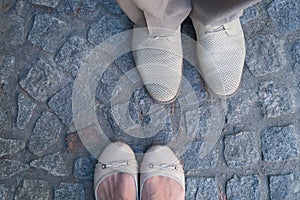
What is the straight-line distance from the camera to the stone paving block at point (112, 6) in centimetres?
151

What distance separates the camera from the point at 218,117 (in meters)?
1.48

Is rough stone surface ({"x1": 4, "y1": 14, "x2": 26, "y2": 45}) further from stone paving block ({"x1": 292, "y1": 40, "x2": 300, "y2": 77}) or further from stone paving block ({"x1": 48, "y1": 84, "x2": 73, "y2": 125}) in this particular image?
stone paving block ({"x1": 292, "y1": 40, "x2": 300, "y2": 77})

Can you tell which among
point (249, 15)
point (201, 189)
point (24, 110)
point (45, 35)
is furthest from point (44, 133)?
point (249, 15)

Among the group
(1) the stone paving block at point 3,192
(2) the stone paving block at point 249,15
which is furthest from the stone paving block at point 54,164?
(2) the stone paving block at point 249,15

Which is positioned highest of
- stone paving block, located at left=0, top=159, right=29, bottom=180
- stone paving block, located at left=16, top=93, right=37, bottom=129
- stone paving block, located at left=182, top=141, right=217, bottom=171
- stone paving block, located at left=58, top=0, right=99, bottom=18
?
stone paving block, located at left=58, top=0, right=99, bottom=18

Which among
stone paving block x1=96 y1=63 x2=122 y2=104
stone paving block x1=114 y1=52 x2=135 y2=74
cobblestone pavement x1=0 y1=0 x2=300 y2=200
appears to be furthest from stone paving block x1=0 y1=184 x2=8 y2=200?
stone paving block x1=114 y1=52 x2=135 y2=74

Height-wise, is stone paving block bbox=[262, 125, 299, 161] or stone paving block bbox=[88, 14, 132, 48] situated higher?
stone paving block bbox=[88, 14, 132, 48]

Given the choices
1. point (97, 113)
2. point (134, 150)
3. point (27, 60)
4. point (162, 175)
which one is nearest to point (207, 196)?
point (162, 175)

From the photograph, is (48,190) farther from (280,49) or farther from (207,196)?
(280,49)

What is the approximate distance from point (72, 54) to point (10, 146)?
1.14ft

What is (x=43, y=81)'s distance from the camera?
1.48 metres

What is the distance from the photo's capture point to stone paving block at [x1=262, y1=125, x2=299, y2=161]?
1462 millimetres

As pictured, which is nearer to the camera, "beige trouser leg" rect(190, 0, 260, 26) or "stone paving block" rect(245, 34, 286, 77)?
"beige trouser leg" rect(190, 0, 260, 26)

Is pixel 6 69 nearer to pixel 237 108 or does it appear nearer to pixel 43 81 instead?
pixel 43 81
